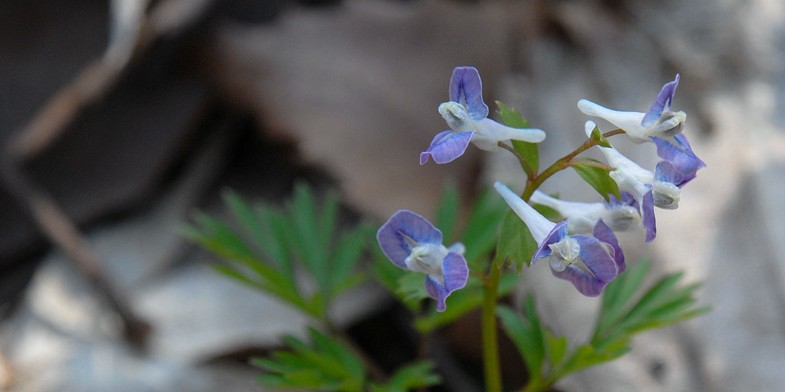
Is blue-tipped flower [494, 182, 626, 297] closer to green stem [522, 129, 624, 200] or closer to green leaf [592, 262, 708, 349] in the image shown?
green stem [522, 129, 624, 200]

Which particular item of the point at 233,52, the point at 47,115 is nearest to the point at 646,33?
the point at 233,52

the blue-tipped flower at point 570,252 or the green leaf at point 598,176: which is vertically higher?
the green leaf at point 598,176

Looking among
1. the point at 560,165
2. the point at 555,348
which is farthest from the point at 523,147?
the point at 555,348

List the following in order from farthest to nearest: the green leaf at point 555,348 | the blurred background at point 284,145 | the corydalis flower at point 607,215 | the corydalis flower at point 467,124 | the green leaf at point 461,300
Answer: the blurred background at point 284,145 < the green leaf at point 461,300 < the green leaf at point 555,348 < the corydalis flower at point 607,215 < the corydalis flower at point 467,124

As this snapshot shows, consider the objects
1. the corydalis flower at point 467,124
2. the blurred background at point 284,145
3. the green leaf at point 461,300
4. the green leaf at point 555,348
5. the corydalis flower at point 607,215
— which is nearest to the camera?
the corydalis flower at point 467,124

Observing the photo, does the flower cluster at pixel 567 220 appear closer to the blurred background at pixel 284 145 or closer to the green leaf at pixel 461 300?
the green leaf at pixel 461 300

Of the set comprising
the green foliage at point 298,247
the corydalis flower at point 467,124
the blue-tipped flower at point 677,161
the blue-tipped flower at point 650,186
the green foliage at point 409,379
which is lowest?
the green foliage at point 409,379

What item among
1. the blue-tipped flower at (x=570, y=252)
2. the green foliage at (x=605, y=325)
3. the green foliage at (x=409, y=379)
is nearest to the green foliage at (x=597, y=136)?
the blue-tipped flower at (x=570, y=252)
